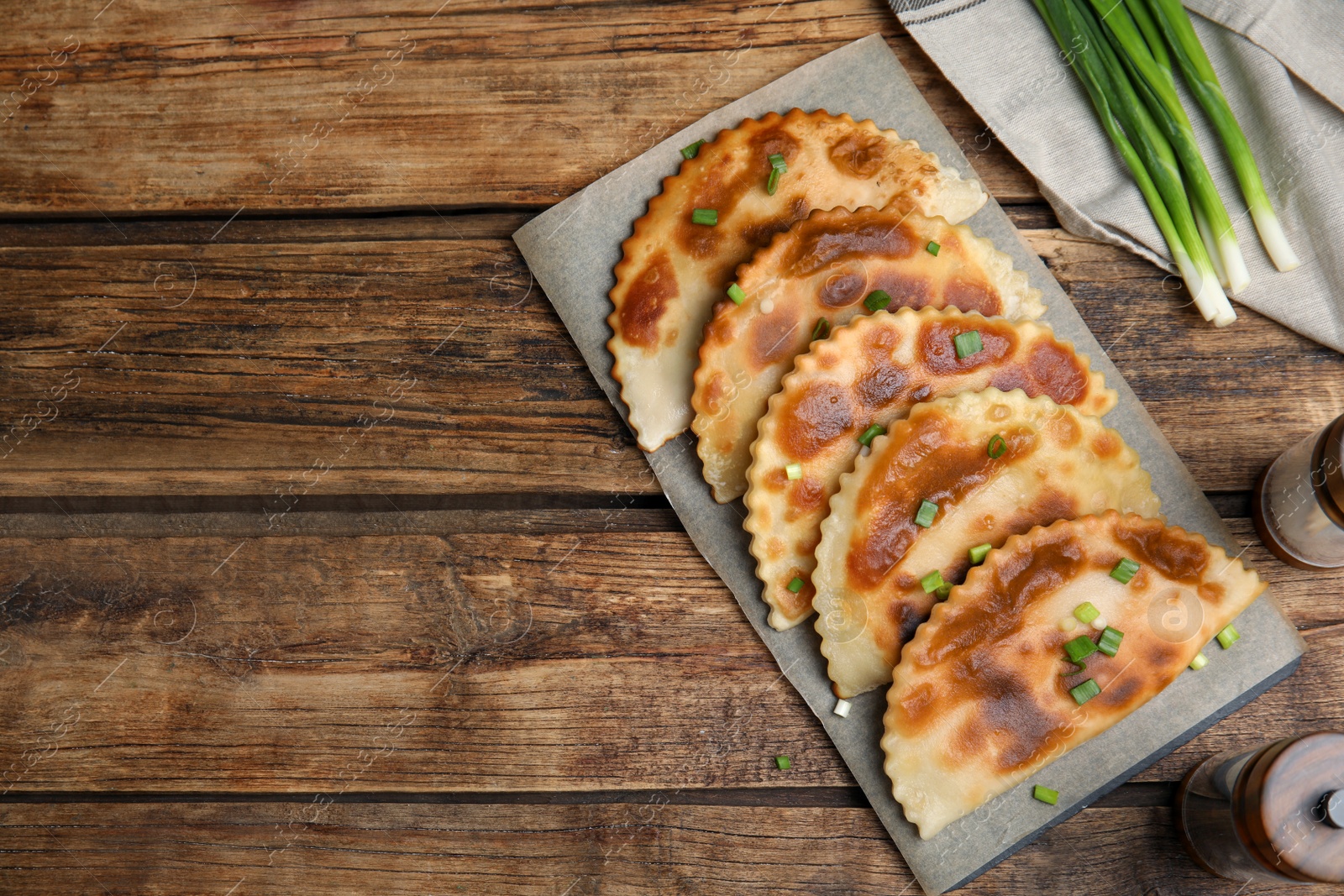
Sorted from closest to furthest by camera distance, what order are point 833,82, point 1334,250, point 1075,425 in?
point 1075,425, point 1334,250, point 833,82

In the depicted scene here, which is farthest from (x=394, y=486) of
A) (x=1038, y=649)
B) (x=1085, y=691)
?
(x=1085, y=691)

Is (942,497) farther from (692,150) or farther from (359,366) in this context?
(359,366)

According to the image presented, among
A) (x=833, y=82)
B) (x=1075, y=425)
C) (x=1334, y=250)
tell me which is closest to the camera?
(x=1075, y=425)

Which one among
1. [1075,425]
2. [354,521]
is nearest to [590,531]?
[354,521]

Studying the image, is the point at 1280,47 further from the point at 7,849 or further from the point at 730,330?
the point at 7,849

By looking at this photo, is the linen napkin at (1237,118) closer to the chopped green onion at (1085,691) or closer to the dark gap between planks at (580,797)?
the chopped green onion at (1085,691)

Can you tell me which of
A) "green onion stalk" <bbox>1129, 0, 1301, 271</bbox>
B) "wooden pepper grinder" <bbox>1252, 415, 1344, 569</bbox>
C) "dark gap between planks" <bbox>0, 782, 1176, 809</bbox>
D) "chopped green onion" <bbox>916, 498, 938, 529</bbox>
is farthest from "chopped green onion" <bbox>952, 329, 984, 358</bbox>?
"dark gap between planks" <bbox>0, 782, 1176, 809</bbox>
